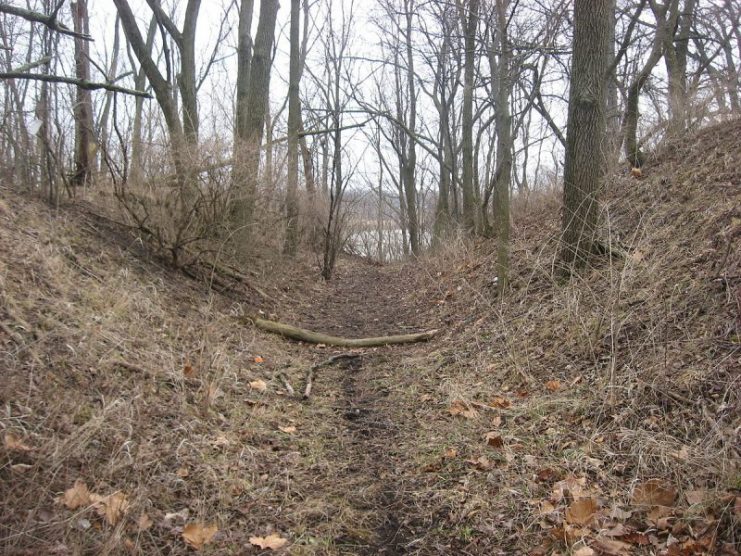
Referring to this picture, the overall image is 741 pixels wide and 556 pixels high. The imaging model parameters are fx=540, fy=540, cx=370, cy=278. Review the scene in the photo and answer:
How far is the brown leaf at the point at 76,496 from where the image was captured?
2.72 metres

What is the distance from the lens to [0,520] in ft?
8.18

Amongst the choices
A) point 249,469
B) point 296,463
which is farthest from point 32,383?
point 296,463

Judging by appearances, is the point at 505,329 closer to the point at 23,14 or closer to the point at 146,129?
the point at 23,14

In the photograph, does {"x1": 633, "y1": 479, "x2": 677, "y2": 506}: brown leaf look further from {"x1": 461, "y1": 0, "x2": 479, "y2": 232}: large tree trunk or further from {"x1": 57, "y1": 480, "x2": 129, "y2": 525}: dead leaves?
{"x1": 461, "y1": 0, "x2": 479, "y2": 232}: large tree trunk

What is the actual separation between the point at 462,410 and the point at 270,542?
83.3 inches

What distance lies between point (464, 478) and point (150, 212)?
17.5 ft

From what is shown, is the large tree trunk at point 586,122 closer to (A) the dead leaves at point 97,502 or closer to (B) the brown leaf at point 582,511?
(B) the brown leaf at point 582,511

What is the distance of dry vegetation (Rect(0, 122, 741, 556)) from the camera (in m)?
2.82

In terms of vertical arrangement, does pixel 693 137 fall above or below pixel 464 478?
above

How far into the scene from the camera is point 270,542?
294cm

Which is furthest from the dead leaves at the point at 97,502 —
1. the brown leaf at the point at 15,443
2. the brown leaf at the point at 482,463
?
the brown leaf at the point at 482,463

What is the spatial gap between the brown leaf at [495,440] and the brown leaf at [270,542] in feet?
5.46

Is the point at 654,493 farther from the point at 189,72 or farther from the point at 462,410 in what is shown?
the point at 189,72

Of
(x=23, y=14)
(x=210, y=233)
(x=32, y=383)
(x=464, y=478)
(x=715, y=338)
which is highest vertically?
(x=23, y=14)
